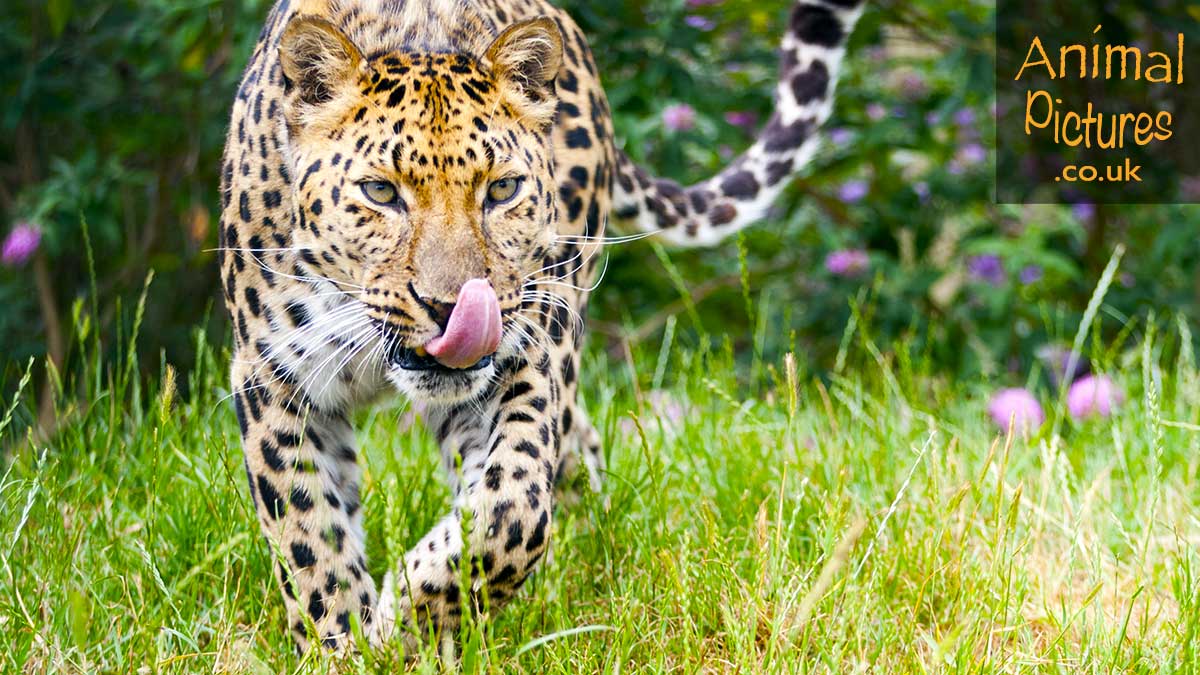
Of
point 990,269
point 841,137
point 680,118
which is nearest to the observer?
point 680,118

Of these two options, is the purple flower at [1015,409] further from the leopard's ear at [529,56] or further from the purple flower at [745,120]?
the leopard's ear at [529,56]

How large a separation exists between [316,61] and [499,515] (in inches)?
39.3

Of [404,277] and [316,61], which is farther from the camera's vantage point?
[316,61]

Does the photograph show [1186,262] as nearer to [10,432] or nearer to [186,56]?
[186,56]

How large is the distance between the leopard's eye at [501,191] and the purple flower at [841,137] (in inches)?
137

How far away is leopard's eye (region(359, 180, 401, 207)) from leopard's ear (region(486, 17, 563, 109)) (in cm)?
39

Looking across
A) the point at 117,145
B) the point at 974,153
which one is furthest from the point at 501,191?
the point at 974,153

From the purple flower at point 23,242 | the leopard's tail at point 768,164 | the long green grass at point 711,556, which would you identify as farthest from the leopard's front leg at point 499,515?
the purple flower at point 23,242

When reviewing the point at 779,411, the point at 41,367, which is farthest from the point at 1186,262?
the point at 41,367

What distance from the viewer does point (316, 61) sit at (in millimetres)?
2709

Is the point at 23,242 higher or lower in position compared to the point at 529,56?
lower

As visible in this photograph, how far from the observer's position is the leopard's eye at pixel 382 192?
263 cm

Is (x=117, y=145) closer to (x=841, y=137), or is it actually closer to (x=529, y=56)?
(x=841, y=137)

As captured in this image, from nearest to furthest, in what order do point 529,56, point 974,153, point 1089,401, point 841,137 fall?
point 529,56, point 1089,401, point 841,137, point 974,153
